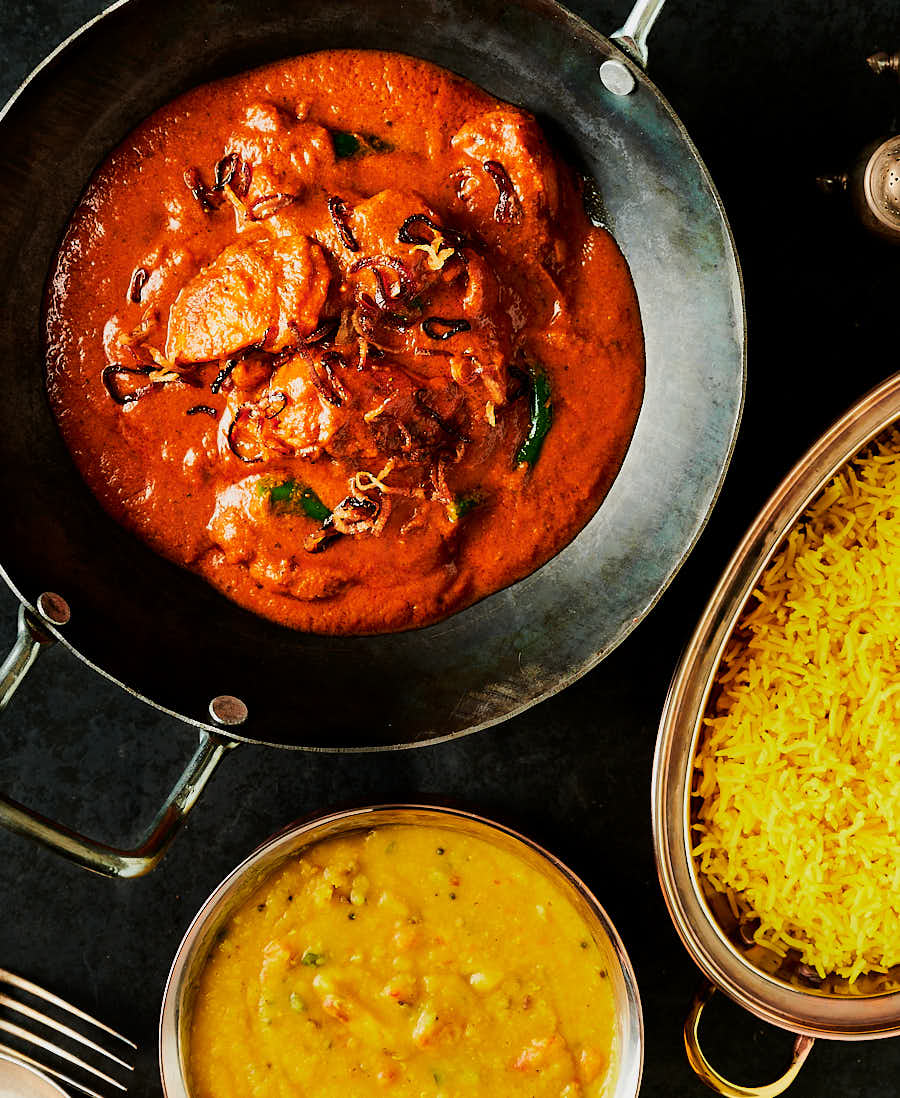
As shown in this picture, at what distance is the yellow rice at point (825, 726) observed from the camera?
89.4 inches

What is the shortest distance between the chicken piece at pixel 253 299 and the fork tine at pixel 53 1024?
1652mm

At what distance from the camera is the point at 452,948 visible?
94.2 inches

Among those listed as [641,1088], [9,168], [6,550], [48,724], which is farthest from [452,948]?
[9,168]

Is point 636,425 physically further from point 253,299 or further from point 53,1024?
point 53,1024

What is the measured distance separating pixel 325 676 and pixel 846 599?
117 cm

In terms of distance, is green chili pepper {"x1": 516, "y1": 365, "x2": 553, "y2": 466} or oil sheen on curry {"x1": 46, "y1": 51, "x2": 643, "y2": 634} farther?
green chili pepper {"x1": 516, "y1": 365, "x2": 553, "y2": 466}

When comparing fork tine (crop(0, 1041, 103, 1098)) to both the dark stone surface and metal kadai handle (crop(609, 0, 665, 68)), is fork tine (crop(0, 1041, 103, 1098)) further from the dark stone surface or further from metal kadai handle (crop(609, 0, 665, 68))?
metal kadai handle (crop(609, 0, 665, 68))

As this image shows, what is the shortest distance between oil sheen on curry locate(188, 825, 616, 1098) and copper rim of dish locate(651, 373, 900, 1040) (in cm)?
27

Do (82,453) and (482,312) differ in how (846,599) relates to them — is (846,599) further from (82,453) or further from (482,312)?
(82,453)

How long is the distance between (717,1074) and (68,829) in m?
1.57

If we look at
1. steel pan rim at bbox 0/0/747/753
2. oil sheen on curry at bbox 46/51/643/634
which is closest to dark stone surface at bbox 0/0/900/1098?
steel pan rim at bbox 0/0/747/753

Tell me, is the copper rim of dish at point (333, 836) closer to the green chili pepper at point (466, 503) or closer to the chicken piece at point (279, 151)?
the green chili pepper at point (466, 503)

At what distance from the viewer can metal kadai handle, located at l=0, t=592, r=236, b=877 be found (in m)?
2.01

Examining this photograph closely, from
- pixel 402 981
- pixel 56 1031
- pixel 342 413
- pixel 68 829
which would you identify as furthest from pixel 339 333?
pixel 56 1031
